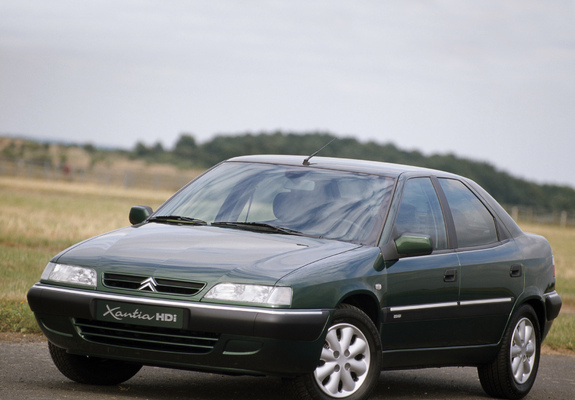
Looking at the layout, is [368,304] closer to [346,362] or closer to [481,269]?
[346,362]


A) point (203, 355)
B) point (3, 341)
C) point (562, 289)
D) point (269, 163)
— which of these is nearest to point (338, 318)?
point (203, 355)

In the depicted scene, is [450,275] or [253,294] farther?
[450,275]

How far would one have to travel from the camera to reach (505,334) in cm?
809

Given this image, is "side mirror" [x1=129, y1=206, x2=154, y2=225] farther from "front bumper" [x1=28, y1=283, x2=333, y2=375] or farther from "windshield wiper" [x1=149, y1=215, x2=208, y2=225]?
"front bumper" [x1=28, y1=283, x2=333, y2=375]

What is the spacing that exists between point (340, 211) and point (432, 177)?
3.76 feet

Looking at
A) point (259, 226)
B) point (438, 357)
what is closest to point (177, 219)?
point (259, 226)

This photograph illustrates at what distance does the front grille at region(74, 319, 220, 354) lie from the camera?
19.9 feet

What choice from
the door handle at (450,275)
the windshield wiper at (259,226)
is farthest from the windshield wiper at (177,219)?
the door handle at (450,275)

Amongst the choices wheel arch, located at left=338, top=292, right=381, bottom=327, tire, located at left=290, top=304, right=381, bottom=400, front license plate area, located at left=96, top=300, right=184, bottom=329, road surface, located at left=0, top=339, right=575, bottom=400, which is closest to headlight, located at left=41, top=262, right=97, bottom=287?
front license plate area, located at left=96, top=300, right=184, bottom=329

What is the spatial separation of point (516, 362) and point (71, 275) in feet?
12.4

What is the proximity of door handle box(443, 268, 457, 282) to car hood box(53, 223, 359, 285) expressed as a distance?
960 mm

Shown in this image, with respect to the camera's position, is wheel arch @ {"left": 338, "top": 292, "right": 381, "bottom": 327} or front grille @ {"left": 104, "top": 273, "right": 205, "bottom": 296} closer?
front grille @ {"left": 104, "top": 273, "right": 205, "bottom": 296}

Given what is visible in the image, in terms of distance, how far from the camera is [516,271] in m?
8.23

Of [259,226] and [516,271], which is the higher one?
[259,226]
